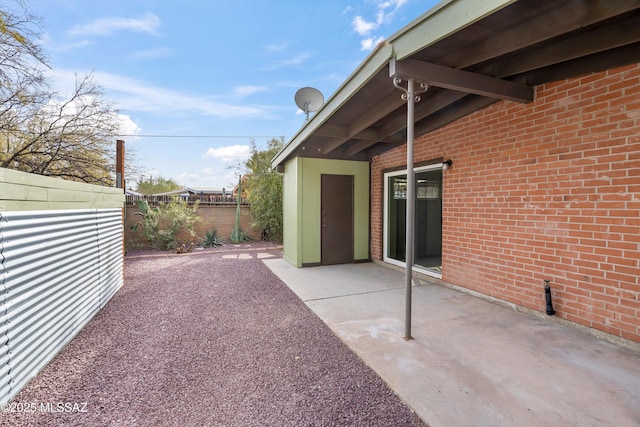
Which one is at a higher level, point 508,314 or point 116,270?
point 116,270

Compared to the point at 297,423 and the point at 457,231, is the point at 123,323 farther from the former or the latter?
the point at 457,231

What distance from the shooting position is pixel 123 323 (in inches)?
127

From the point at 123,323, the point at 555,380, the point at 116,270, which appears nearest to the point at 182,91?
the point at 116,270

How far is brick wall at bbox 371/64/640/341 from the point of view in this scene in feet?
8.50

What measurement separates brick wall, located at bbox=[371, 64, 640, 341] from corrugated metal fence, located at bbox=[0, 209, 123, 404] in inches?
197

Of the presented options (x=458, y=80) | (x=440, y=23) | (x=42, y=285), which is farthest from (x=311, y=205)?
(x=42, y=285)

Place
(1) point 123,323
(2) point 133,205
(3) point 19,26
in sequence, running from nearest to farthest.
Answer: (1) point 123,323, (3) point 19,26, (2) point 133,205

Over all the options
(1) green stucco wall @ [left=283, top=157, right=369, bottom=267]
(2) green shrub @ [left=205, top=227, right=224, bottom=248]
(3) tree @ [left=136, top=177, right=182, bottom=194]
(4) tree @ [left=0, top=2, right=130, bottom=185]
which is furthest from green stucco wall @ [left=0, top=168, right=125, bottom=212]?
(3) tree @ [left=136, top=177, right=182, bottom=194]

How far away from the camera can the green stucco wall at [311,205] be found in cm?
608

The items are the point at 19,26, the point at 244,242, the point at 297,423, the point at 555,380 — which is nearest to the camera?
the point at 297,423

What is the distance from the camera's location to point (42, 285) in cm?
236

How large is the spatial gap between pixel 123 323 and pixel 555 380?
14.1 ft

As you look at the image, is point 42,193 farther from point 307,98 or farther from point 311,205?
point 307,98

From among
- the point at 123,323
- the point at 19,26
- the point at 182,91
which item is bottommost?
the point at 123,323
